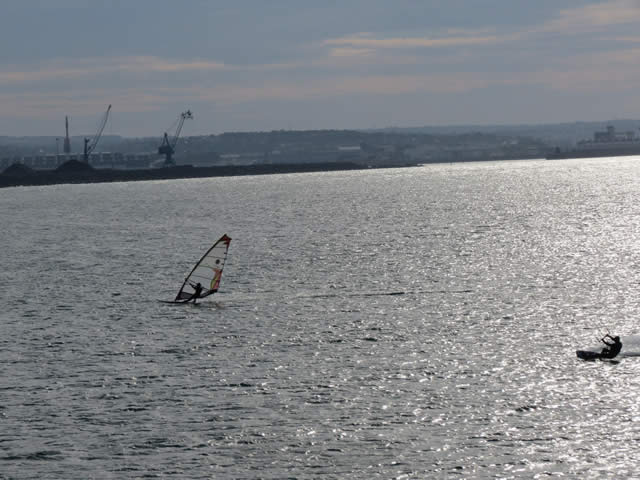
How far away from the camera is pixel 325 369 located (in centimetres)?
4372

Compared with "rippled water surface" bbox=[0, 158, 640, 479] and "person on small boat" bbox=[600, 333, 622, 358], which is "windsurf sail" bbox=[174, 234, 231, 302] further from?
"person on small boat" bbox=[600, 333, 622, 358]

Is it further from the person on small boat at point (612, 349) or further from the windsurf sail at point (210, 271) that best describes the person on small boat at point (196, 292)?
the person on small boat at point (612, 349)

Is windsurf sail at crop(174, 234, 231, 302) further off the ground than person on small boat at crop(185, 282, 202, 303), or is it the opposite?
windsurf sail at crop(174, 234, 231, 302)

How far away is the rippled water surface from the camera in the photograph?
31.1 metres

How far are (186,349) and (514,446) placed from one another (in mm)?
21890

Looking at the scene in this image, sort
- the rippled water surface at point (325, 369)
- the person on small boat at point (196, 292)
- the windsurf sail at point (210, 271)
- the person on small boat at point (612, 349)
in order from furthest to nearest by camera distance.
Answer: the windsurf sail at point (210, 271), the person on small boat at point (196, 292), the person on small boat at point (612, 349), the rippled water surface at point (325, 369)

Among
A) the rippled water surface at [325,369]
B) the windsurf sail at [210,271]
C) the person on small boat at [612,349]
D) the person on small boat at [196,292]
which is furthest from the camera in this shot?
the windsurf sail at [210,271]

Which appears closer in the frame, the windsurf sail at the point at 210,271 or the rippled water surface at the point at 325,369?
the rippled water surface at the point at 325,369

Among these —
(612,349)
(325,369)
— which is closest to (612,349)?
(612,349)

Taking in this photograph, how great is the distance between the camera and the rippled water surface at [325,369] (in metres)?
31.1

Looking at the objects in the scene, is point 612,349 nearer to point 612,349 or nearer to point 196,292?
point 612,349

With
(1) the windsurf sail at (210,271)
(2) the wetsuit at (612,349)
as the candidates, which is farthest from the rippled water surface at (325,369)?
(1) the windsurf sail at (210,271)

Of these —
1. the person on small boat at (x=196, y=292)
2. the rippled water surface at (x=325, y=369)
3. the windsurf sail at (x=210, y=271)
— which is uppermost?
the windsurf sail at (x=210, y=271)

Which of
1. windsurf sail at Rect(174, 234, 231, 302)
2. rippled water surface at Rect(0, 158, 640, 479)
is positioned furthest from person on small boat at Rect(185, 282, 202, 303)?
rippled water surface at Rect(0, 158, 640, 479)
